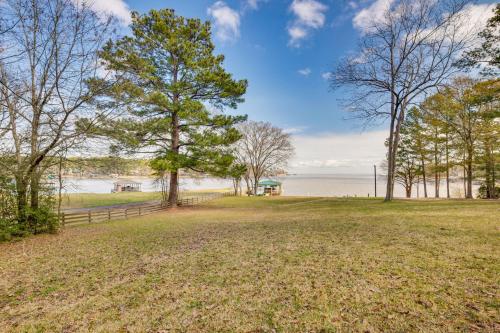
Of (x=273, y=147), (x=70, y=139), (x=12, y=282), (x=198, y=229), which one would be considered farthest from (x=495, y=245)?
(x=273, y=147)

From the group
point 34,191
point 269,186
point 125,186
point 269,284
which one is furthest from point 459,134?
point 125,186

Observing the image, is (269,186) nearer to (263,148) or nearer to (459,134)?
(263,148)

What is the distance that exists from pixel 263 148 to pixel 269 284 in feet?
114

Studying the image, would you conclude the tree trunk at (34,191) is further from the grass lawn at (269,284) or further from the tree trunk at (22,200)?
the grass lawn at (269,284)

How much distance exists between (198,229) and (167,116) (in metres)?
10.3

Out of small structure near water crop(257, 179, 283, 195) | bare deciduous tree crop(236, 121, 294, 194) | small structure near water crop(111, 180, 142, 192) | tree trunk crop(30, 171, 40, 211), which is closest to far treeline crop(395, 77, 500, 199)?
bare deciduous tree crop(236, 121, 294, 194)

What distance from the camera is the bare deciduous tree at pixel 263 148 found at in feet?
124

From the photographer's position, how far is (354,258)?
18.9 feet

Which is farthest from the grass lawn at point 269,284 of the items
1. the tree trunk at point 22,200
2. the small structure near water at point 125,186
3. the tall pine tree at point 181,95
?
the small structure near water at point 125,186

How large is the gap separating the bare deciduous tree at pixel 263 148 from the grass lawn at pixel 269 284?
98.9ft

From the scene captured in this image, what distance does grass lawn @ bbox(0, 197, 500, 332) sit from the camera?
345 centimetres

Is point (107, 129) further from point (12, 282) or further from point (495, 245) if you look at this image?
point (495, 245)

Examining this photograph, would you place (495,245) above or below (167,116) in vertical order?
below

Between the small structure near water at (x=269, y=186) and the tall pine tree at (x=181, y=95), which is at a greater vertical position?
the tall pine tree at (x=181, y=95)
